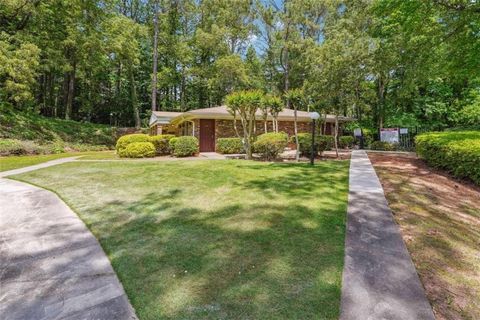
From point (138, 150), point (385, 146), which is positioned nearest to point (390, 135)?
point (385, 146)

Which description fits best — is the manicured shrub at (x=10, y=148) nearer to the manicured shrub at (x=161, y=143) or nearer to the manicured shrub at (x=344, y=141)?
the manicured shrub at (x=161, y=143)

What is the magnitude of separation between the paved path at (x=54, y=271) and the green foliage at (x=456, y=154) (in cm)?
750

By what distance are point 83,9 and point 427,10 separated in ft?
79.6

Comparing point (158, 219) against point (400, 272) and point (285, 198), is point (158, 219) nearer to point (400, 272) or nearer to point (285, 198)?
point (285, 198)

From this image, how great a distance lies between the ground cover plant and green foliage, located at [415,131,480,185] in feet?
1.10

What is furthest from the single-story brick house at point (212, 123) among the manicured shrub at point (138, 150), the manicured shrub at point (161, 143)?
the manicured shrub at point (138, 150)

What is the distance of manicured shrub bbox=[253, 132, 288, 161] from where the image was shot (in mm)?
12016

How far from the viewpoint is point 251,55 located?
3114 cm

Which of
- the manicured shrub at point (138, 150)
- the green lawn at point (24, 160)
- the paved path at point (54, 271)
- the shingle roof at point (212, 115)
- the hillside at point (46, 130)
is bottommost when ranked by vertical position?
the paved path at point (54, 271)

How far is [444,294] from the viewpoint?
234 centimetres

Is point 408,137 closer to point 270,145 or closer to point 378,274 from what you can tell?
point 270,145

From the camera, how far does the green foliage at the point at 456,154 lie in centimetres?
627

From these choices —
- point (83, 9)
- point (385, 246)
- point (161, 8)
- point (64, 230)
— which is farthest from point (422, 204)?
point (161, 8)

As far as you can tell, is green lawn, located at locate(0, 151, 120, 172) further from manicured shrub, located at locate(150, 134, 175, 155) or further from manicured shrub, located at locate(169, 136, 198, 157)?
manicured shrub, located at locate(169, 136, 198, 157)
